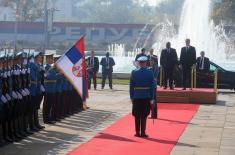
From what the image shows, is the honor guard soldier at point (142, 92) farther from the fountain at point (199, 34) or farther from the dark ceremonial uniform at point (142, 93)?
the fountain at point (199, 34)

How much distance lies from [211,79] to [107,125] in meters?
12.8

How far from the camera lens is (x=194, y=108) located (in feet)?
76.1

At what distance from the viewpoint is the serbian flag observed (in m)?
17.7

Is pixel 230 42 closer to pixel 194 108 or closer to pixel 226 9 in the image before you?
pixel 226 9

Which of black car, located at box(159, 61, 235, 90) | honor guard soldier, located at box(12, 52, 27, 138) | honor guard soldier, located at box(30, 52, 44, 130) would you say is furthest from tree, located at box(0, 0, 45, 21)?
honor guard soldier, located at box(12, 52, 27, 138)

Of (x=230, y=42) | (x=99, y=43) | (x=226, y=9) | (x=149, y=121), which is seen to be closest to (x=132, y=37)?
(x=99, y=43)

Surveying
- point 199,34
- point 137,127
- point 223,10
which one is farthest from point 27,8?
point 137,127

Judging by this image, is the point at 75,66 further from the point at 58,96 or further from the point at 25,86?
the point at 25,86

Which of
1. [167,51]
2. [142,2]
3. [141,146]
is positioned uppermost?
[142,2]

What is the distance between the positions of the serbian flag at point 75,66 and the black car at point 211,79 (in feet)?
38.2

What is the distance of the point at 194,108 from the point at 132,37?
7214cm

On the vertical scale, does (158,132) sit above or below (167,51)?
below

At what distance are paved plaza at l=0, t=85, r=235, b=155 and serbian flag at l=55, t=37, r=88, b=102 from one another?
3.27ft

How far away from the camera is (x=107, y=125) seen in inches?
703
